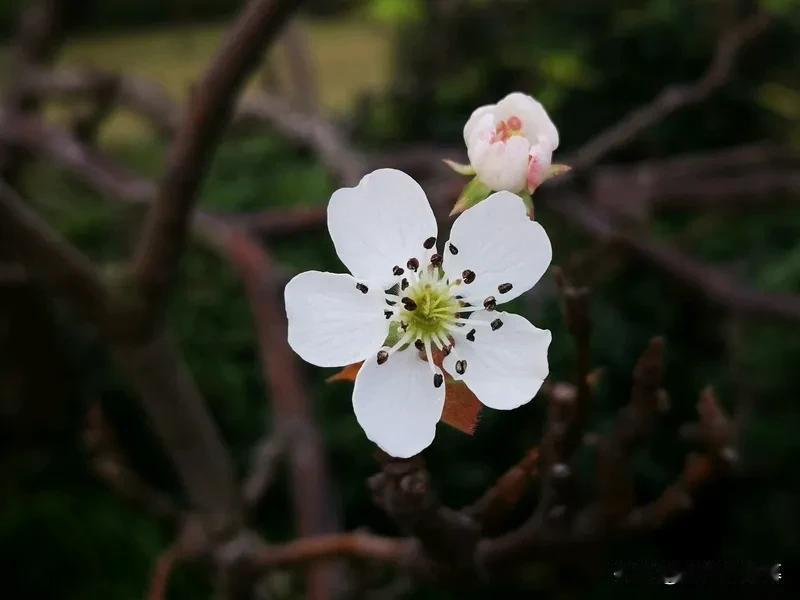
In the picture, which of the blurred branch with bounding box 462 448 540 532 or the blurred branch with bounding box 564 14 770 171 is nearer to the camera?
the blurred branch with bounding box 462 448 540 532

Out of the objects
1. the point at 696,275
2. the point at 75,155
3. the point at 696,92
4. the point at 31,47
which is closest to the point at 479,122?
the point at 696,275

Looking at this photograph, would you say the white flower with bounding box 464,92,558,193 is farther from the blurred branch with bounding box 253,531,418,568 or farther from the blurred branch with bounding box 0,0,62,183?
the blurred branch with bounding box 0,0,62,183

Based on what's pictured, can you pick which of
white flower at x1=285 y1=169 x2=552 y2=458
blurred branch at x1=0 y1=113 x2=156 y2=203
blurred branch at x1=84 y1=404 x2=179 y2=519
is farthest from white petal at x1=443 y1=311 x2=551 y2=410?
blurred branch at x1=0 y1=113 x2=156 y2=203

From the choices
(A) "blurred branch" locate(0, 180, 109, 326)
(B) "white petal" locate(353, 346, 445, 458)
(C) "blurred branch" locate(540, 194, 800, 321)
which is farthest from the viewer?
(C) "blurred branch" locate(540, 194, 800, 321)

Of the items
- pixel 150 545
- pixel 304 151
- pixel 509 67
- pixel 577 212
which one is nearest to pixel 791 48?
pixel 509 67

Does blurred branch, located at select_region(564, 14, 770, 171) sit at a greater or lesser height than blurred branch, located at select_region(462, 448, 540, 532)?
greater

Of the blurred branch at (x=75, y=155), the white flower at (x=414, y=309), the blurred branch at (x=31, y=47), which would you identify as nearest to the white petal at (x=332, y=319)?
the white flower at (x=414, y=309)

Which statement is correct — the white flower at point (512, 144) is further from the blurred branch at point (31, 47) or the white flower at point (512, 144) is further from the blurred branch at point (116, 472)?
the blurred branch at point (31, 47)
